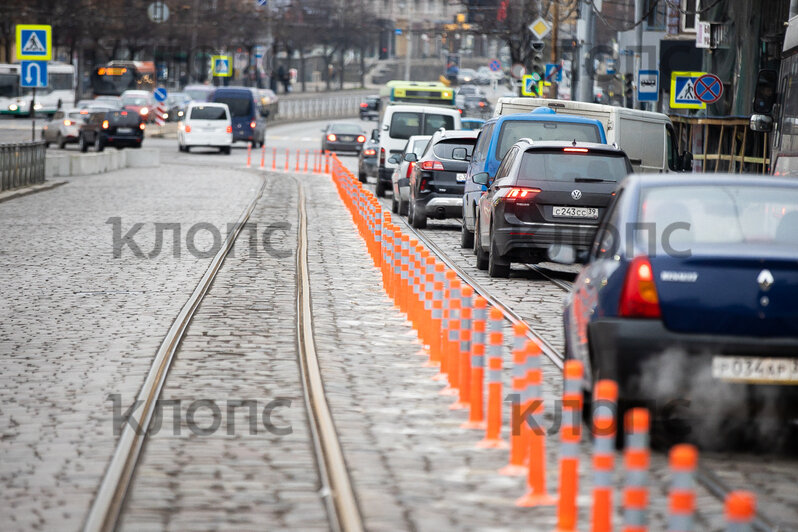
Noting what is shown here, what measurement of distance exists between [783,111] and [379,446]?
1109cm

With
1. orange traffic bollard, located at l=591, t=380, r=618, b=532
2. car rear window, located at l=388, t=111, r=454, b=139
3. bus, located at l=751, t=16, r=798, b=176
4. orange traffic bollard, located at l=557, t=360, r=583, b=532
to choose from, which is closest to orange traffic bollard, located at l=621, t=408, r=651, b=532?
orange traffic bollard, located at l=591, t=380, r=618, b=532

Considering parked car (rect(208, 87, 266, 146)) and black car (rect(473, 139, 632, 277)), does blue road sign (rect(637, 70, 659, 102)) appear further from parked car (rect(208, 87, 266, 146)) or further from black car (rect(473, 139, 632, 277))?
parked car (rect(208, 87, 266, 146))

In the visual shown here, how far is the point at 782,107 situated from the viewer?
17625 millimetres

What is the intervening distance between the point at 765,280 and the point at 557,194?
876 centimetres

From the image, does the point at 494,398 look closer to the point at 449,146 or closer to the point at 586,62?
the point at 449,146

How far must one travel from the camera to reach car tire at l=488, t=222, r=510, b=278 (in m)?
16.5

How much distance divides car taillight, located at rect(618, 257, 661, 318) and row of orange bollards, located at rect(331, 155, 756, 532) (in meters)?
0.42

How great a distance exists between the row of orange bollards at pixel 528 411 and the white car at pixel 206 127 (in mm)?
43673

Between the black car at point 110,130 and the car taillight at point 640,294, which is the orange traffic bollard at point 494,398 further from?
the black car at point 110,130

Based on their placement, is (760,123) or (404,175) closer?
(760,123)

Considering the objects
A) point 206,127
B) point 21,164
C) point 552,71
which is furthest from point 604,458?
point 206,127

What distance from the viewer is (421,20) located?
534ft

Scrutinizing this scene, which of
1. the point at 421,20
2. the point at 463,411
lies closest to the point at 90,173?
the point at 463,411

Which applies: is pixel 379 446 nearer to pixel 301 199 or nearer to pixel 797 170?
pixel 797 170
